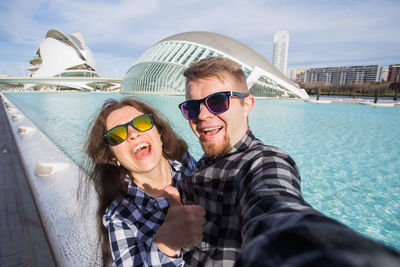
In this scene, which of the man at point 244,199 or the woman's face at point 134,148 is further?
the woman's face at point 134,148

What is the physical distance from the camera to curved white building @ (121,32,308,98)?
20.8m

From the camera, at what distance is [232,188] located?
2.89ft

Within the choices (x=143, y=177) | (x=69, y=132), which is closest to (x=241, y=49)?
(x=69, y=132)

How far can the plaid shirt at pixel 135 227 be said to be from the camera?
99cm

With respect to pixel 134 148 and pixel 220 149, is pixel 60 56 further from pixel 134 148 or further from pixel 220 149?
pixel 220 149

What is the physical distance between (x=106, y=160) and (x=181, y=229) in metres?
0.87

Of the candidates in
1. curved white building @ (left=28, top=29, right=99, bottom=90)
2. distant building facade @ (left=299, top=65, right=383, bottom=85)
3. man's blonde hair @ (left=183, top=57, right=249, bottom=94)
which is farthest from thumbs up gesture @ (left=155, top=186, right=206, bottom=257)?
distant building facade @ (left=299, top=65, right=383, bottom=85)

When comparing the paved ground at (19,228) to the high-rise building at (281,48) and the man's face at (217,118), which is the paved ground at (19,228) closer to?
the man's face at (217,118)

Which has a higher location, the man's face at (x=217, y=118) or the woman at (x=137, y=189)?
the man's face at (x=217, y=118)

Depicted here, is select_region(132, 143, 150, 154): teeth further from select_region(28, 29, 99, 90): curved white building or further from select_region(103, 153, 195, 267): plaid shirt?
select_region(28, 29, 99, 90): curved white building

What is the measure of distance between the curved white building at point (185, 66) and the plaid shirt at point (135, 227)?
19401 mm

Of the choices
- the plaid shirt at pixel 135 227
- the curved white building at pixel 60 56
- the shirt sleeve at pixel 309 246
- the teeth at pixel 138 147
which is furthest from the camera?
the curved white building at pixel 60 56

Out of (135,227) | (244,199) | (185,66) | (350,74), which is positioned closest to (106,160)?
(135,227)

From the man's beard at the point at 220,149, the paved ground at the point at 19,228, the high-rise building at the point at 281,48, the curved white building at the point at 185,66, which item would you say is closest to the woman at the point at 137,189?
the man's beard at the point at 220,149
